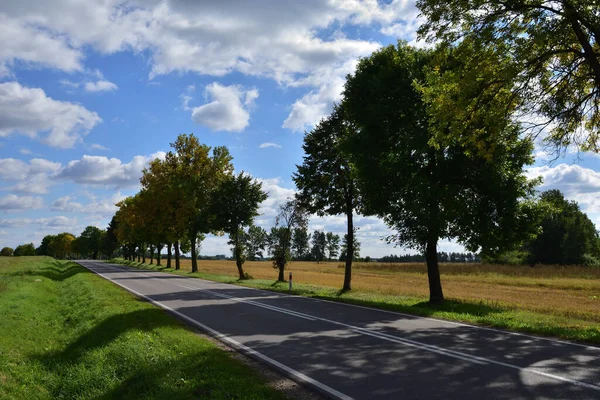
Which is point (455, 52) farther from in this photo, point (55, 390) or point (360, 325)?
point (55, 390)

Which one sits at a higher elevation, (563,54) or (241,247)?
(563,54)

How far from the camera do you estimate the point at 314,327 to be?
441 inches

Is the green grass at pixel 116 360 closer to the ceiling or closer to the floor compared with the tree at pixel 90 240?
closer to the floor

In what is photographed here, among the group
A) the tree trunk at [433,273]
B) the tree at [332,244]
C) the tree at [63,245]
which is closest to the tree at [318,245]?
the tree at [332,244]

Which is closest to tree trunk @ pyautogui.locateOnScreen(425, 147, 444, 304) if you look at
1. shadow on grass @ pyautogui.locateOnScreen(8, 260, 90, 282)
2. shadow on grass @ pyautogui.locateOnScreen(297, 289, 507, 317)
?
shadow on grass @ pyautogui.locateOnScreen(297, 289, 507, 317)

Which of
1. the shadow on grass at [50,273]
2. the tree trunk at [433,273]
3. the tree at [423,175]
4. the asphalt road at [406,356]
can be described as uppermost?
the tree at [423,175]

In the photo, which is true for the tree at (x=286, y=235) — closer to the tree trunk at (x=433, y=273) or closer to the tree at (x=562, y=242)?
the tree trunk at (x=433, y=273)

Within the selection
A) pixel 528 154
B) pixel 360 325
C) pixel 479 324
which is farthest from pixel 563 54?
pixel 360 325

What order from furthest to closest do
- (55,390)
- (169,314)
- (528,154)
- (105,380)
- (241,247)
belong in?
(241,247)
(528,154)
(169,314)
(55,390)
(105,380)

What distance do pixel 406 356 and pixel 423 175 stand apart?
10238 millimetres

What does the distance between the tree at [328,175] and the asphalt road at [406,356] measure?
42.4 feet

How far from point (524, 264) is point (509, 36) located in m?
61.8

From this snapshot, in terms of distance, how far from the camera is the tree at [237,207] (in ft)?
125

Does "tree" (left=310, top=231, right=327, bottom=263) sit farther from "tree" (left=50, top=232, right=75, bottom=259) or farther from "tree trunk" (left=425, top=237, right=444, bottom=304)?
"tree trunk" (left=425, top=237, right=444, bottom=304)
